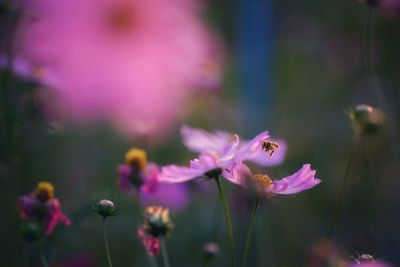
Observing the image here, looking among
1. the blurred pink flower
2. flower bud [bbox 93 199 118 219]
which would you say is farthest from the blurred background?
flower bud [bbox 93 199 118 219]

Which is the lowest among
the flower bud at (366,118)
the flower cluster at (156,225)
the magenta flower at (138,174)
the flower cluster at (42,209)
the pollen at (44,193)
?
the flower cluster at (156,225)

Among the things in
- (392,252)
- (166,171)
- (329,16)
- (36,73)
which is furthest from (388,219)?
(329,16)

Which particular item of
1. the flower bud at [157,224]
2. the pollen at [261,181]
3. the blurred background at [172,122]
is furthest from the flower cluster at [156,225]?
the blurred background at [172,122]

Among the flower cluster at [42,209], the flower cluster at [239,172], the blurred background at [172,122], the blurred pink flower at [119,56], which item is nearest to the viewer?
the flower cluster at [239,172]

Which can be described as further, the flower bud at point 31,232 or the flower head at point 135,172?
the flower head at point 135,172

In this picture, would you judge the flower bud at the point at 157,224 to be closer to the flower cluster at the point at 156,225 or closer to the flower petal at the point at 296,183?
the flower cluster at the point at 156,225
